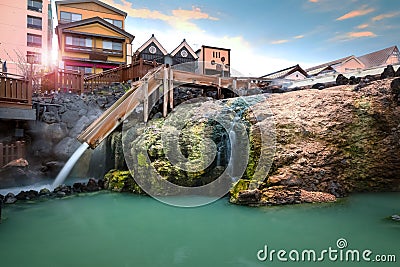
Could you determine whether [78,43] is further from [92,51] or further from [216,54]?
[216,54]

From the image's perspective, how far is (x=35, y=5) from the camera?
27.5 m

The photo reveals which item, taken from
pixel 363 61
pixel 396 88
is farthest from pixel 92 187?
pixel 363 61

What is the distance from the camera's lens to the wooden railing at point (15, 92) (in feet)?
26.3

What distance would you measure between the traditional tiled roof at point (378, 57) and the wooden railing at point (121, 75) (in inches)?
741

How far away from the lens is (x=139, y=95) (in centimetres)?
890

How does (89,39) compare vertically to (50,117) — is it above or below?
above

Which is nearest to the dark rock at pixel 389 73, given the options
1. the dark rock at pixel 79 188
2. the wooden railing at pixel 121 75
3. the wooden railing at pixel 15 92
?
the dark rock at pixel 79 188

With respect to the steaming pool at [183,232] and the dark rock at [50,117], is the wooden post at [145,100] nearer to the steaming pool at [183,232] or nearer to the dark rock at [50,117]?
the steaming pool at [183,232]

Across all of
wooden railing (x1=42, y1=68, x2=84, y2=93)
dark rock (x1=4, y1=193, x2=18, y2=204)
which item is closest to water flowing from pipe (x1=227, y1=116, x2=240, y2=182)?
dark rock (x1=4, y1=193, x2=18, y2=204)

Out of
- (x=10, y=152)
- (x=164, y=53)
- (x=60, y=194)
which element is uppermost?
(x=164, y=53)

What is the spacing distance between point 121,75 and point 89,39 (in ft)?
40.3

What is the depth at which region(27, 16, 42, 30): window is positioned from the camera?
27.0m

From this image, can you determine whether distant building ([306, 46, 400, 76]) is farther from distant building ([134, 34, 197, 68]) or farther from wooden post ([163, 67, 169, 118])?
wooden post ([163, 67, 169, 118])

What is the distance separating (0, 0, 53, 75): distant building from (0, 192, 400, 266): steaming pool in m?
19.4
